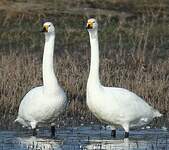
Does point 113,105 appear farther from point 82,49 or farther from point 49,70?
point 82,49

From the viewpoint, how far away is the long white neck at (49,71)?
15.9 metres

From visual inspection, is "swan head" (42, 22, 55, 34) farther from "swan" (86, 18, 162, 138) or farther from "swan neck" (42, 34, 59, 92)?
"swan" (86, 18, 162, 138)

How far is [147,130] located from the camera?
16.8 m

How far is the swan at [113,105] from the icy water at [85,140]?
0.86 ft

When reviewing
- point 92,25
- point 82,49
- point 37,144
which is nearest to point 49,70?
point 92,25

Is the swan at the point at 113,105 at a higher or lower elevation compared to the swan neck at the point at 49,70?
lower

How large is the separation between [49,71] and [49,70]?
2 cm

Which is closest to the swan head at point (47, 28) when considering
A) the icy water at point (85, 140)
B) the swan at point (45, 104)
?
the swan at point (45, 104)

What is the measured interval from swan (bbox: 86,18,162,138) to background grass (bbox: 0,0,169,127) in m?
1.52

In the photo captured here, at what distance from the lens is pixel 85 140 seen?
15500mm

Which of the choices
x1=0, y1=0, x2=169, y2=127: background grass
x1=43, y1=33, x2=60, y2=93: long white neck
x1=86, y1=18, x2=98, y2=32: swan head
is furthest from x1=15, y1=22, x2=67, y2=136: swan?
x1=0, y1=0, x2=169, y2=127: background grass

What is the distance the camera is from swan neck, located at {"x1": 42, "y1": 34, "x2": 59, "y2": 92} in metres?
15.9

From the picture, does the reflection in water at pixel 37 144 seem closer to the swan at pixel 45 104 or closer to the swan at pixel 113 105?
the swan at pixel 45 104

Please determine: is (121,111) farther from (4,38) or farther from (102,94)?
(4,38)
